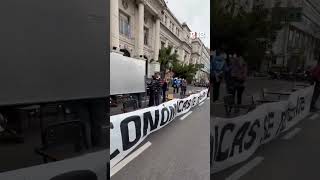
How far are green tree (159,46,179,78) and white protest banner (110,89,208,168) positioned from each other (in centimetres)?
16

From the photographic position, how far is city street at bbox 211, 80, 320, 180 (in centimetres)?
99

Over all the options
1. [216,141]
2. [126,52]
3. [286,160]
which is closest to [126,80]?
[126,52]

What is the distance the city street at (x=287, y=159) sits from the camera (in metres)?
0.99

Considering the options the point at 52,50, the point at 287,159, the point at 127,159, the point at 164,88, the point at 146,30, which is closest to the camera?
the point at 52,50

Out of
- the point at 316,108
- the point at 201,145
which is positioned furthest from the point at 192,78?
the point at 316,108

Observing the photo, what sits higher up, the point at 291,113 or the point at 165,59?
the point at 165,59

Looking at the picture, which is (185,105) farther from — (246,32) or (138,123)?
(246,32)

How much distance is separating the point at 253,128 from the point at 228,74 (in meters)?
0.19

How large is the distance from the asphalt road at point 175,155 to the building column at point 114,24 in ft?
1.41

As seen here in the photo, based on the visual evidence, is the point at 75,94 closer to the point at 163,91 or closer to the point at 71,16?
the point at 71,16

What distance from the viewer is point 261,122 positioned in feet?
3.25

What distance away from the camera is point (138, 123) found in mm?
1321

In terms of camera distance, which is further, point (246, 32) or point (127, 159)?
point (127, 159)

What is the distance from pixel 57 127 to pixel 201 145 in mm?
617
